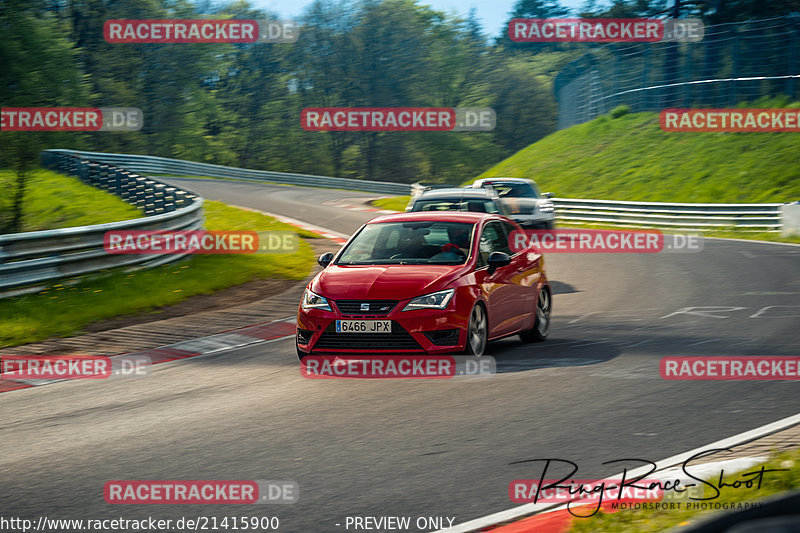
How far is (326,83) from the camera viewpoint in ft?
267

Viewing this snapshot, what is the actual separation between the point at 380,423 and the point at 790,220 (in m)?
23.4

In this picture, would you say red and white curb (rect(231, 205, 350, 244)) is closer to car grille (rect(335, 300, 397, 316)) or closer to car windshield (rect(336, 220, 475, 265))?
car windshield (rect(336, 220, 475, 265))

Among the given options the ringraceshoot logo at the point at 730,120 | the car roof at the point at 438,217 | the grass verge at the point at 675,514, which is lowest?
the ringraceshoot logo at the point at 730,120

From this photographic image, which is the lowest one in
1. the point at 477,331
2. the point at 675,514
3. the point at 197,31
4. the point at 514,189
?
the point at 514,189

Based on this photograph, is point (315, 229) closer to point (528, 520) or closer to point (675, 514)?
point (528, 520)

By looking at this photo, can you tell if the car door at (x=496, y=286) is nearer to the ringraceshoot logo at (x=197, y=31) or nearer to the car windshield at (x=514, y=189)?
the car windshield at (x=514, y=189)

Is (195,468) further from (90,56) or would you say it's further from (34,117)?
(90,56)

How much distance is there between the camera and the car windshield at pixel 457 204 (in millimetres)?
15273

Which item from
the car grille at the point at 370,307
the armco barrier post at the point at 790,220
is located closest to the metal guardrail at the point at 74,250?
the car grille at the point at 370,307

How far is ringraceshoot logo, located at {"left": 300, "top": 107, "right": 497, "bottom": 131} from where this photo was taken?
7674 centimetres

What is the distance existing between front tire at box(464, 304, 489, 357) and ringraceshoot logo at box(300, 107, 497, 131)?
209 ft

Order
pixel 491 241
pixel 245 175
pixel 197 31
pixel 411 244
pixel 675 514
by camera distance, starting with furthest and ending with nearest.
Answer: pixel 197 31 → pixel 245 175 → pixel 491 241 → pixel 411 244 → pixel 675 514

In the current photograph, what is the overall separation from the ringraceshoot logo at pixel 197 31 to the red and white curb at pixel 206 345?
3917 cm

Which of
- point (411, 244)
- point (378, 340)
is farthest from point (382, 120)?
point (378, 340)
